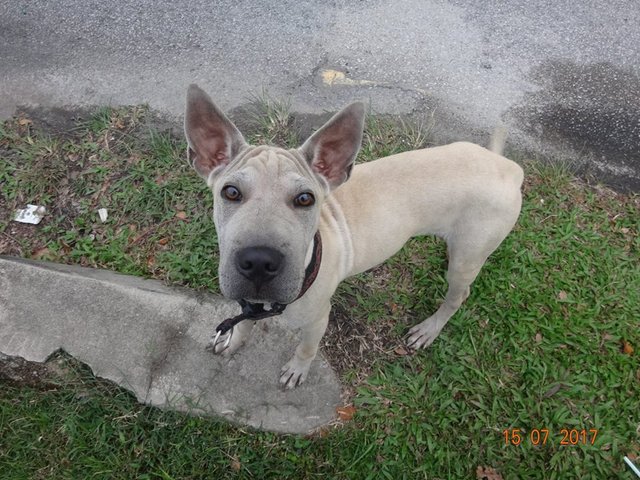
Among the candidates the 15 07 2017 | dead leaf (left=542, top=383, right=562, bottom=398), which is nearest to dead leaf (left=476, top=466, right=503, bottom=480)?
the 15 07 2017

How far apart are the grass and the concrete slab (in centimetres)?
13

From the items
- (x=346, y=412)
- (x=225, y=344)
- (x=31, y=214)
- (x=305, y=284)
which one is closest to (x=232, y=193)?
(x=305, y=284)

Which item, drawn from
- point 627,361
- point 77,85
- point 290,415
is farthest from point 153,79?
point 627,361

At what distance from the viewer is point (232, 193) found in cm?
234

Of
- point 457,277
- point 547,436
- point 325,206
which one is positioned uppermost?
point 325,206

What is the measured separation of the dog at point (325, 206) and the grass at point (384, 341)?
25.3 inches

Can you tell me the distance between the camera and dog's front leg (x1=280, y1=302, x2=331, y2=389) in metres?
3.02

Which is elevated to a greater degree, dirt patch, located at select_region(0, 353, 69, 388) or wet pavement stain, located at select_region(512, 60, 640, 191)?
wet pavement stain, located at select_region(512, 60, 640, 191)

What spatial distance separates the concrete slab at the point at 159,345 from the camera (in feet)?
11.3

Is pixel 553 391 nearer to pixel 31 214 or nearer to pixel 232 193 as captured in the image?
pixel 232 193

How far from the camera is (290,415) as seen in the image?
11.3ft

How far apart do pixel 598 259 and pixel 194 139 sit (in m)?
3.70

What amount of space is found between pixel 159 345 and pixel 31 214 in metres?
1.87

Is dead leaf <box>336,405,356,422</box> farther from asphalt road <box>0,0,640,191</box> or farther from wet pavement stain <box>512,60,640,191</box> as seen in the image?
wet pavement stain <box>512,60,640,191</box>
